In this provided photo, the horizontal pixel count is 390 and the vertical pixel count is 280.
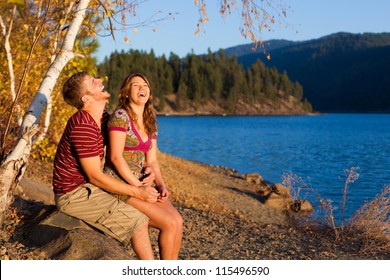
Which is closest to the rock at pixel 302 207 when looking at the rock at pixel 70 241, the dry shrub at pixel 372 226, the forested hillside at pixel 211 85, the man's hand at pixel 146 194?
the dry shrub at pixel 372 226

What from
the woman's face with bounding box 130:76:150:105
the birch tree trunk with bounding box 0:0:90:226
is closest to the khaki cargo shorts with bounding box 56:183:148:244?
the woman's face with bounding box 130:76:150:105

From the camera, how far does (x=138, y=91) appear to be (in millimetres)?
4836

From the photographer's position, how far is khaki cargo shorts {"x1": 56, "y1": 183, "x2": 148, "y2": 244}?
4.55 m

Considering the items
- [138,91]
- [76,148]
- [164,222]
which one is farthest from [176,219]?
[138,91]

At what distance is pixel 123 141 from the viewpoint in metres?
4.62

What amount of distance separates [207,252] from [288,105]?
158m

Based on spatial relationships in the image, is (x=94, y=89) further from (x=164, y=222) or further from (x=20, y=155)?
(x=20, y=155)

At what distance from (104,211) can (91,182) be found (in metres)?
0.29

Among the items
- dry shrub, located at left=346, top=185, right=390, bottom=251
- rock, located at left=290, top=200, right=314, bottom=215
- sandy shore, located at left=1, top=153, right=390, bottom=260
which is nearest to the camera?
sandy shore, located at left=1, top=153, right=390, bottom=260

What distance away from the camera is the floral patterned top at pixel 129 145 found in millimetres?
4609

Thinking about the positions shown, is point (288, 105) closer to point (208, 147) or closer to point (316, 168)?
point (208, 147)

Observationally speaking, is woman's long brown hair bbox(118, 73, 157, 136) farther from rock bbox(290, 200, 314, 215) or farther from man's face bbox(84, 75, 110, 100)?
rock bbox(290, 200, 314, 215)

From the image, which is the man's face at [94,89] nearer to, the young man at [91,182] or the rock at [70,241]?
the young man at [91,182]

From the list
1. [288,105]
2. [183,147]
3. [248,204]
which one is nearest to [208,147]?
[183,147]
